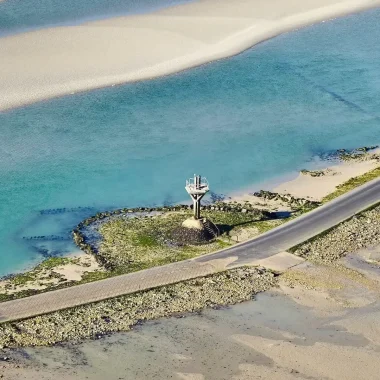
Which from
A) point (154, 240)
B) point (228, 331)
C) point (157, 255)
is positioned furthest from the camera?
point (154, 240)

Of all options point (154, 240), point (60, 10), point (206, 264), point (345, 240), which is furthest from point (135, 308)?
point (60, 10)

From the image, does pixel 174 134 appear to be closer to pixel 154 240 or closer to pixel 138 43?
pixel 154 240

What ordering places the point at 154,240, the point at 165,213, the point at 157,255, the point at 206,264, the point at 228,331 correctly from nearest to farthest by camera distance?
the point at 228,331 → the point at 206,264 → the point at 157,255 → the point at 154,240 → the point at 165,213

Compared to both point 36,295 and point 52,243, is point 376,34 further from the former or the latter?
point 36,295

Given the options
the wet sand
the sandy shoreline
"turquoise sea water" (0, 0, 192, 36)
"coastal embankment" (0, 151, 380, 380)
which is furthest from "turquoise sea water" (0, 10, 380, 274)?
"turquoise sea water" (0, 0, 192, 36)

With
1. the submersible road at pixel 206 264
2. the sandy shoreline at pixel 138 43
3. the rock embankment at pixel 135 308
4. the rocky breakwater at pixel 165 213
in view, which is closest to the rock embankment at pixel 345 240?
the submersible road at pixel 206 264

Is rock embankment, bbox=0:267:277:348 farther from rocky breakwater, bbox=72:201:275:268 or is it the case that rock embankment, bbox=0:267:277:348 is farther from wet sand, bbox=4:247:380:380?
rocky breakwater, bbox=72:201:275:268
